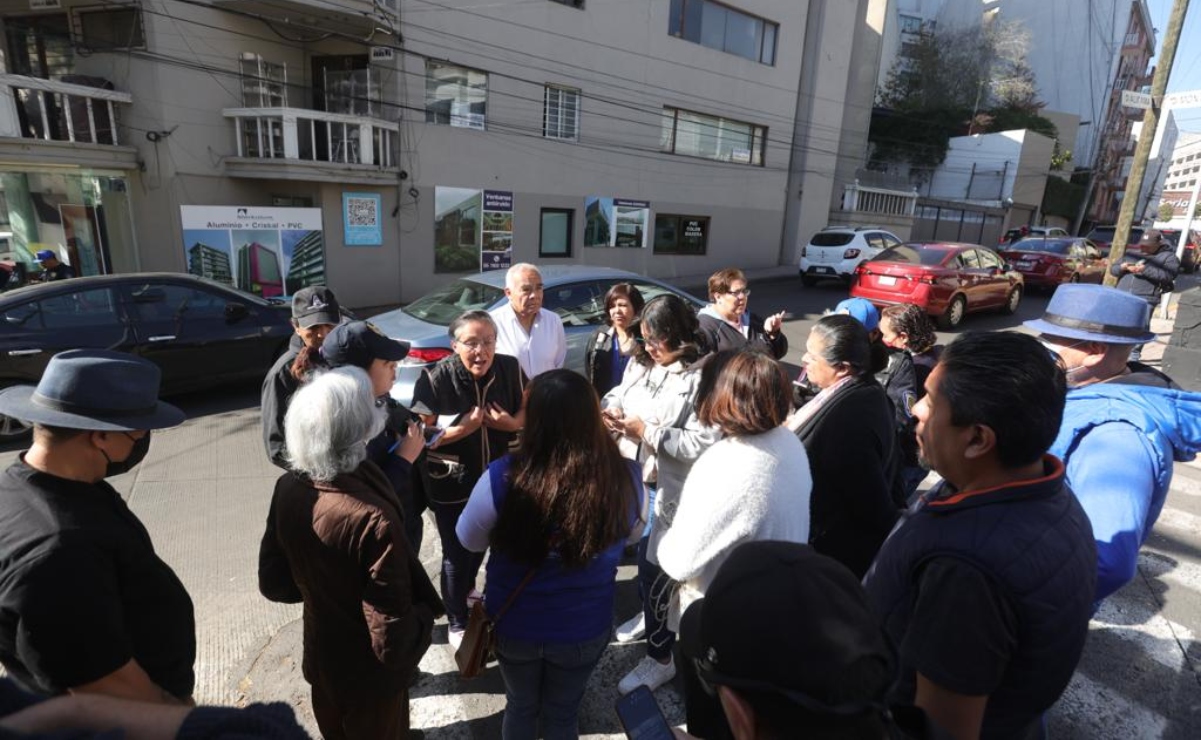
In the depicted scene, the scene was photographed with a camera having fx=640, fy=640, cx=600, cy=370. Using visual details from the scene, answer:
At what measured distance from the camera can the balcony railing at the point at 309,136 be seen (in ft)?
38.2

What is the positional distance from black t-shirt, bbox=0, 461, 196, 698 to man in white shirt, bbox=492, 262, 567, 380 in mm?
2731

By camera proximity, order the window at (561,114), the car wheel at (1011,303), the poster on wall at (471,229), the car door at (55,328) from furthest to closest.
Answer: the window at (561,114) < the poster on wall at (471,229) < the car wheel at (1011,303) < the car door at (55,328)

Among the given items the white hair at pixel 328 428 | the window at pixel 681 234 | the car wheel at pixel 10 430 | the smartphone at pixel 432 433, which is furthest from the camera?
the window at pixel 681 234

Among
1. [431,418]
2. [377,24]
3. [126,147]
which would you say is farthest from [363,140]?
[431,418]

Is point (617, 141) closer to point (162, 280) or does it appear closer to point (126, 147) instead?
point (126, 147)

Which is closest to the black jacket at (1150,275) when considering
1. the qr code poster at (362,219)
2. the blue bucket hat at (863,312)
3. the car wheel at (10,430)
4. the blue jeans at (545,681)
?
the blue bucket hat at (863,312)

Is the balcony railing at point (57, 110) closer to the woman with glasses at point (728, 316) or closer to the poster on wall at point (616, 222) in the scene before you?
the poster on wall at point (616, 222)

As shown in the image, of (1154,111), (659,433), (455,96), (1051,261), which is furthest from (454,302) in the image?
(1051,261)

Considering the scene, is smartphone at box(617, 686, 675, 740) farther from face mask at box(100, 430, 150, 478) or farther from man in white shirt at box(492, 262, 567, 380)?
man in white shirt at box(492, 262, 567, 380)

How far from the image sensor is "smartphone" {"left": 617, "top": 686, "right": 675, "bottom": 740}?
114 cm

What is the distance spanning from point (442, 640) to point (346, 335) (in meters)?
1.66

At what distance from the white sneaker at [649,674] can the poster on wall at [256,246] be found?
10.3 meters

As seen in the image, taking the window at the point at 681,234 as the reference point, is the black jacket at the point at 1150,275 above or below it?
above

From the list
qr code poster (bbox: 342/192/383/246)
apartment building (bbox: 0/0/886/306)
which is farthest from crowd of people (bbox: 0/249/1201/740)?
qr code poster (bbox: 342/192/383/246)
